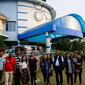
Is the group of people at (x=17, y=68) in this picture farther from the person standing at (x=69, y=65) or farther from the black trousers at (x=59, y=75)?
the person standing at (x=69, y=65)

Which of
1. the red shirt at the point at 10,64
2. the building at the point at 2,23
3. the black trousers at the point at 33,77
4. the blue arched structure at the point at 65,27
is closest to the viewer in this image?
the red shirt at the point at 10,64

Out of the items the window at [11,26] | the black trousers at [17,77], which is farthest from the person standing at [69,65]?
the window at [11,26]

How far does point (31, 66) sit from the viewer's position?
17.5m

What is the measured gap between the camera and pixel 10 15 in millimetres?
49094

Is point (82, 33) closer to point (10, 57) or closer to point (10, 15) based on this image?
point (10, 15)

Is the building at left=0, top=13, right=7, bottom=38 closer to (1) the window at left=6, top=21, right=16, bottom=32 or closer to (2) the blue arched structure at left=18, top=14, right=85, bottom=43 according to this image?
(1) the window at left=6, top=21, right=16, bottom=32

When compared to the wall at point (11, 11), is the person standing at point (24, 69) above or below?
below

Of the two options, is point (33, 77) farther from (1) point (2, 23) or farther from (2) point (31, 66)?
(1) point (2, 23)

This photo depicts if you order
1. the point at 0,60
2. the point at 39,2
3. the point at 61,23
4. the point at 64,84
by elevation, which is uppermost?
the point at 39,2

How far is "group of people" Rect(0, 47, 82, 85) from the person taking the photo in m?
16.0

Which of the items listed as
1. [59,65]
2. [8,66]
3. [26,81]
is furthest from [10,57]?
[59,65]

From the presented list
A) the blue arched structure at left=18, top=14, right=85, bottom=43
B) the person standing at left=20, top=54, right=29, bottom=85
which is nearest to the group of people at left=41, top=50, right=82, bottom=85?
the person standing at left=20, top=54, right=29, bottom=85

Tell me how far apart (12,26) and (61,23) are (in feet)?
54.8

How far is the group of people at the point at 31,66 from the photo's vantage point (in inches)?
629
